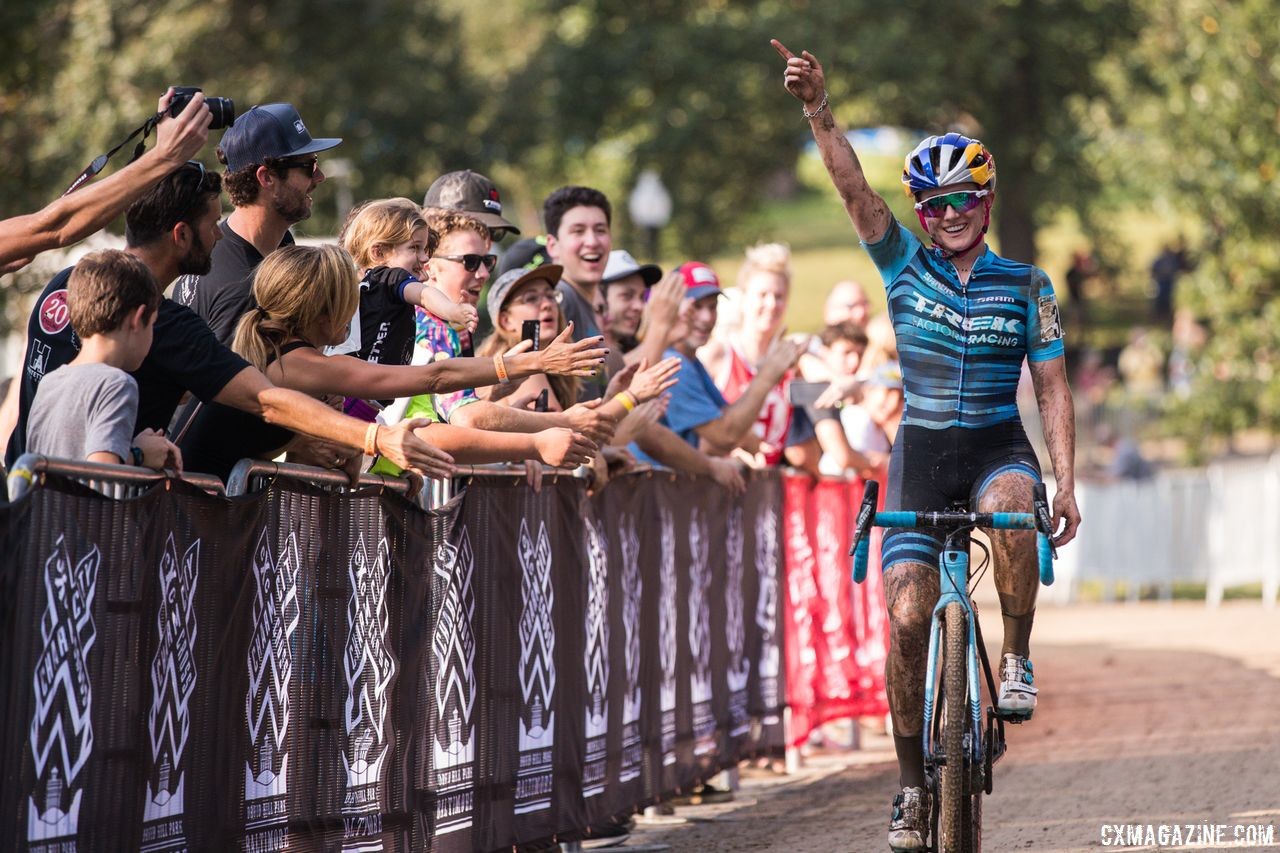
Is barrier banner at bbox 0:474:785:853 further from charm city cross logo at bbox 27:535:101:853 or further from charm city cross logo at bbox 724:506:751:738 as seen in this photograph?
charm city cross logo at bbox 724:506:751:738

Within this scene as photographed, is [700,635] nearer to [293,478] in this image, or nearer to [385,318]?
[385,318]

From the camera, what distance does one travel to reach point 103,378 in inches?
219

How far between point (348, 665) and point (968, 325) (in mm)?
2547

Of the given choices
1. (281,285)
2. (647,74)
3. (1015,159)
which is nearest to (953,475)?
(281,285)

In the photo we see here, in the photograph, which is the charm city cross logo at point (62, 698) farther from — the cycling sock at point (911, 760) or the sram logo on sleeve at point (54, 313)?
the cycling sock at point (911, 760)

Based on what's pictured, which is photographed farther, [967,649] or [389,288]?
[389,288]

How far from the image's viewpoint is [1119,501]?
25.9 metres

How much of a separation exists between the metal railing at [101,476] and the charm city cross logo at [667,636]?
4158mm

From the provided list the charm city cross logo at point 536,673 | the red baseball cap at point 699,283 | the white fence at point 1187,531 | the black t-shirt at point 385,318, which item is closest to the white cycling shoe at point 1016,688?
the charm city cross logo at point 536,673

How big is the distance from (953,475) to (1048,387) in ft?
1.62

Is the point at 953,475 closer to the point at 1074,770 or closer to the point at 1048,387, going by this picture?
the point at 1048,387

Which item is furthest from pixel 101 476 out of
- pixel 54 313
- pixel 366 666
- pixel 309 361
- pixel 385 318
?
pixel 385 318

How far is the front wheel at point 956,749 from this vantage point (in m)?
6.63

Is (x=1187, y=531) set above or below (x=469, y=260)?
below
